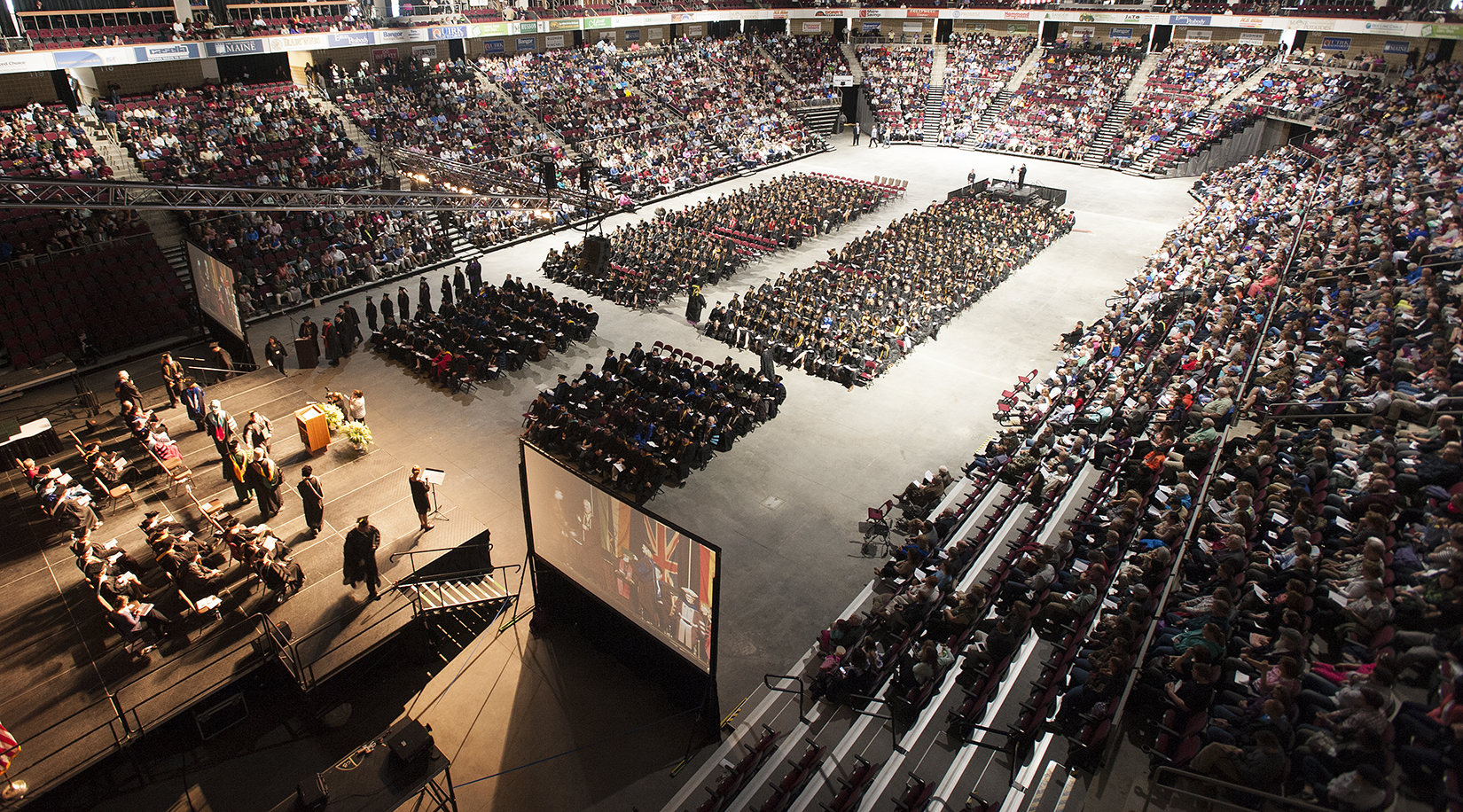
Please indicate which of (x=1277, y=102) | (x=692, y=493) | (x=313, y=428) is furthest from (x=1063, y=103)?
(x=313, y=428)

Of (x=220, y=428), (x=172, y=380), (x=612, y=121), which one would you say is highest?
(x=612, y=121)

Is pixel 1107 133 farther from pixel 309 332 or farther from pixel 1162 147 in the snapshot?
pixel 309 332

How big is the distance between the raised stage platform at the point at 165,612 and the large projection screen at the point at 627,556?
2.31 metres

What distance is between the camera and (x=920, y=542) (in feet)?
38.5

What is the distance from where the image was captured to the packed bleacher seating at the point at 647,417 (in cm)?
1425

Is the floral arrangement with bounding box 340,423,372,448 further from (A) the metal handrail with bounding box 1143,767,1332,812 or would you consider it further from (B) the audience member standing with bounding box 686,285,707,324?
(A) the metal handrail with bounding box 1143,767,1332,812

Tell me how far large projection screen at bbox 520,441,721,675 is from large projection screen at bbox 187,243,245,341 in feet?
38.4

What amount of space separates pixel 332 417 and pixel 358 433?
846 millimetres

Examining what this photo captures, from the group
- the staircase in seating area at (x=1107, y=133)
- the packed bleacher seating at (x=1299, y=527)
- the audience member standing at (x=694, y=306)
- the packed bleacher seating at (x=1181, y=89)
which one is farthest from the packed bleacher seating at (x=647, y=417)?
the packed bleacher seating at (x=1181, y=89)

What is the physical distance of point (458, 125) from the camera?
33406 millimetres

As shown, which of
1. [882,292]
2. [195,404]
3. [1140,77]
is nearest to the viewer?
[195,404]

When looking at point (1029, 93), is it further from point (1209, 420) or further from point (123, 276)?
point (123, 276)

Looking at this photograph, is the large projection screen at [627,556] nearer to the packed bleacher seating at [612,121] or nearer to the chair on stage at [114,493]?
the chair on stage at [114,493]

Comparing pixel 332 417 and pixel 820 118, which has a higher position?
pixel 820 118
